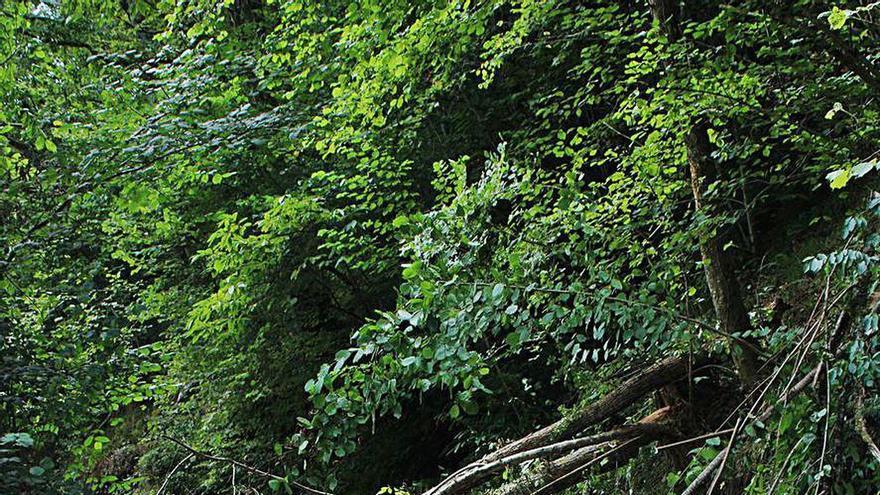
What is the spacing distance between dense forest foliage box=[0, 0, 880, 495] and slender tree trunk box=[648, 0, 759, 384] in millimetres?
17

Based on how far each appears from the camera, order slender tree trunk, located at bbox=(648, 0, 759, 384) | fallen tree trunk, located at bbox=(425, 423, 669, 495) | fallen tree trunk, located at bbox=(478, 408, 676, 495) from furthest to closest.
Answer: slender tree trunk, located at bbox=(648, 0, 759, 384) < fallen tree trunk, located at bbox=(478, 408, 676, 495) < fallen tree trunk, located at bbox=(425, 423, 669, 495)

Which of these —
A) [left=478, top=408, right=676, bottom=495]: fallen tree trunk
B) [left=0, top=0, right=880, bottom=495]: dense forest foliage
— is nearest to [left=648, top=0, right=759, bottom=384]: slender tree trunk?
[left=0, top=0, right=880, bottom=495]: dense forest foliage

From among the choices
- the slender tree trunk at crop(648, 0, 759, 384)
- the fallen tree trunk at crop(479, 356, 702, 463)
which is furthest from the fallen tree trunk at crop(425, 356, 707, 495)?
the slender tree trunk at crop(648, 0, 759, 384)

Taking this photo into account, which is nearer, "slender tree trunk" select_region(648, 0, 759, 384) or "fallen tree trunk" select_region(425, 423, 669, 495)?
"fallen tree trunk" select_region(425, 423, 669, 495)

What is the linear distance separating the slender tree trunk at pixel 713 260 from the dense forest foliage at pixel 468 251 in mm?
17

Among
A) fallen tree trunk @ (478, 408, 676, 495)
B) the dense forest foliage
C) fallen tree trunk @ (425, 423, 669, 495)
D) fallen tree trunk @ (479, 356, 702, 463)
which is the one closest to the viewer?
the dense forest foliage

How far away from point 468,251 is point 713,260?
122 centimetres

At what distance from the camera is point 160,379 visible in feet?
15.4

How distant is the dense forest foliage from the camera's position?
2.11 meters

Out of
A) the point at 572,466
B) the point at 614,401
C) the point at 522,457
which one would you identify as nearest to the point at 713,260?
the point at 614,401

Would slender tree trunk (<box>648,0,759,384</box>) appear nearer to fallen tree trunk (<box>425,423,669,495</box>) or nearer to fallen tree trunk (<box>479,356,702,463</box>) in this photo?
fallen tree trunk (<box>479,356,702,463</box>)

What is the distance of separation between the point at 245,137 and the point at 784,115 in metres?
3.29

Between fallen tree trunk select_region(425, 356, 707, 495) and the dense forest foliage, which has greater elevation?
the dense forest foliage

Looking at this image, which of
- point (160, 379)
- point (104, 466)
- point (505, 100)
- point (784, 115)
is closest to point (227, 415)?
point (160, 379)
